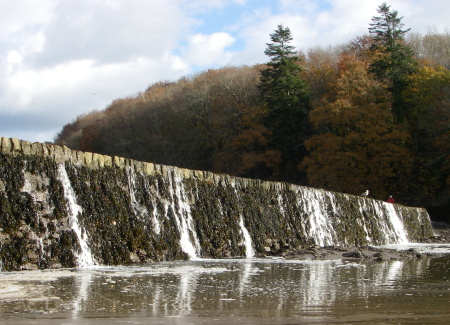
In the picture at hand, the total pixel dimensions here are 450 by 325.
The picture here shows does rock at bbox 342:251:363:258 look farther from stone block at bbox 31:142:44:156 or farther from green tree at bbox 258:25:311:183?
green tree at bbox 258:25:311:183

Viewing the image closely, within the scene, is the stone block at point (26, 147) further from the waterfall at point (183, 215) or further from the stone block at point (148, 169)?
the waterfall at point (183, 215)

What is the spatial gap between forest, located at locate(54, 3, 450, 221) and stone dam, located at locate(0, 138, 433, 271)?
20225 mm

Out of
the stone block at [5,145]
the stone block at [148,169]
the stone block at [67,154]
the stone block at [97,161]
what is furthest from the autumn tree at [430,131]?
the stone block at [5,145]

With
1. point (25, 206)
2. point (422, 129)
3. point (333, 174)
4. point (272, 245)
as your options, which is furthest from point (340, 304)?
point (422, 129)

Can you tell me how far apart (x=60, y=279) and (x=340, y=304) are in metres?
3.64

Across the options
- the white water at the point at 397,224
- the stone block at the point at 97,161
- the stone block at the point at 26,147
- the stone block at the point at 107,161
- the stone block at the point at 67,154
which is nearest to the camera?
the stone block at the point at 26,147

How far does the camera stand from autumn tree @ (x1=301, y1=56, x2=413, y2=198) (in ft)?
120

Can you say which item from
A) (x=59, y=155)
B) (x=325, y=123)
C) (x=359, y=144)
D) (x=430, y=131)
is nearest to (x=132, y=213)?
(x=59, y=155)

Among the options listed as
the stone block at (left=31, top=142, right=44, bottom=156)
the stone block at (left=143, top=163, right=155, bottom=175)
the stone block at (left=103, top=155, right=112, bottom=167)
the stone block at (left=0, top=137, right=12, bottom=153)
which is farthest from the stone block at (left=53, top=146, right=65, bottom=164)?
the stone block at (left=143, top=163, right=155, bottom=175)

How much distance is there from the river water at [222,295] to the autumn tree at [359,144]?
88.2 feet

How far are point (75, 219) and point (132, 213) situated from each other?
149 cm

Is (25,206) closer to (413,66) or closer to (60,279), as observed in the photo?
(60,279)

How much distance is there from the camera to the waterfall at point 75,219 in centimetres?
986

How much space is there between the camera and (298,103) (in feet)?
147
